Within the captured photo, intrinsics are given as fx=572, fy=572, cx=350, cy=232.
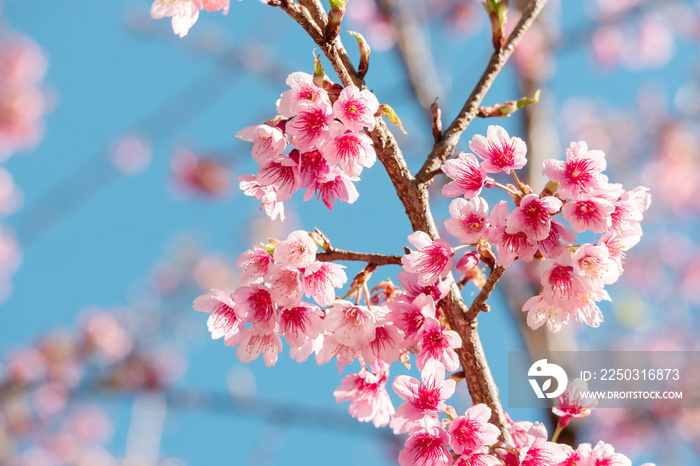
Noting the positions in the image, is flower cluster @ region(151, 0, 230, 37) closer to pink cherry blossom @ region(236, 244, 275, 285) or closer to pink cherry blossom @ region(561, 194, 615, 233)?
pink cherry blossom @ region(236, 244, 275, 285)

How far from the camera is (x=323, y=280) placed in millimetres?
1382

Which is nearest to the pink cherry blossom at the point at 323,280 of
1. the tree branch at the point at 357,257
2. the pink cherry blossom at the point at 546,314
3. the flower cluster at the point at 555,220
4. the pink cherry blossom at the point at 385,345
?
the tree branch at the point at 357,257

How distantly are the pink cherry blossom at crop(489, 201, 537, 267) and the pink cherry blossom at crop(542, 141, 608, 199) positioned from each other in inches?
5.1

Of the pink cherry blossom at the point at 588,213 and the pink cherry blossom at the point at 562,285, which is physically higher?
the pink cherry blossom at the point at 588,213

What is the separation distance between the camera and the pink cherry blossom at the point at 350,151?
4.17 ft

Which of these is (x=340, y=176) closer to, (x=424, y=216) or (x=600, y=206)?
(x=424, y=216)

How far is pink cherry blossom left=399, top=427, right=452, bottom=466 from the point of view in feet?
4.07

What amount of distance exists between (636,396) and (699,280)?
258 inches

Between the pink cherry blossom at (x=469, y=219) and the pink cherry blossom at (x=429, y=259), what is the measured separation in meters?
0.05

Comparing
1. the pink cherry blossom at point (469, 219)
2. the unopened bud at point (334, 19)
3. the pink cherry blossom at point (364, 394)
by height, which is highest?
the unopened bud at point (334, 19)

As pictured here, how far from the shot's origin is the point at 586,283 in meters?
1.24

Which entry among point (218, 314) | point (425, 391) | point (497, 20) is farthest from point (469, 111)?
point (218, 314)

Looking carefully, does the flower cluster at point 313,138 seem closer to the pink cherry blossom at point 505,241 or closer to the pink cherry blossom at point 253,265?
the pink cherry blossom at point 253,265

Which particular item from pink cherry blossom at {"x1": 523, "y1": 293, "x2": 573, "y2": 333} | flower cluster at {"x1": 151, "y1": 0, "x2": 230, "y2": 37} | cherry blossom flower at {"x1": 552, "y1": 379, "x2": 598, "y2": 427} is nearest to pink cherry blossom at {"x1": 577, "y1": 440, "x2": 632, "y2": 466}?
cherry blossom flower at {"x1": 552, "y1": 379, "x2": 598, "y2": 427}
